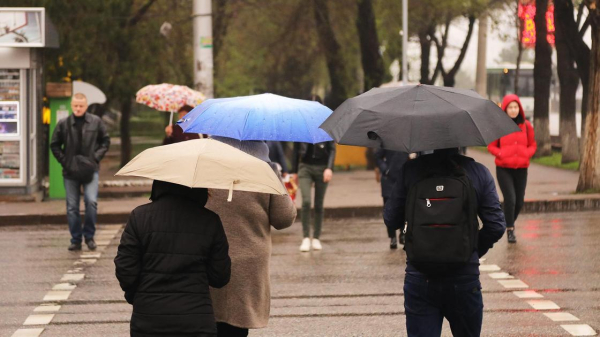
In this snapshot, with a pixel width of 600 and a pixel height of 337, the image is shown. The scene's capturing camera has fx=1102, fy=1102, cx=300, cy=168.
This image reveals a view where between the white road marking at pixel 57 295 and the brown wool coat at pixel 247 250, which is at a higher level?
the brown wool coat at pixel 247 250

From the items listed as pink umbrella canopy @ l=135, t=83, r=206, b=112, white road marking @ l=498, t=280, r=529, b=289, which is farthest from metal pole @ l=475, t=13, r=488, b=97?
white road marking @ l=498, t=280, r=529, b=289

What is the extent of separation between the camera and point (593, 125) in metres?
17.8

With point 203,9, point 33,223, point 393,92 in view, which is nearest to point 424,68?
point 203,9

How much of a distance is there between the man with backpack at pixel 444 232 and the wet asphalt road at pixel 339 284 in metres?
2.57

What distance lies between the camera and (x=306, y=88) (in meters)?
58.1

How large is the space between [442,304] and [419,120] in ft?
2.96

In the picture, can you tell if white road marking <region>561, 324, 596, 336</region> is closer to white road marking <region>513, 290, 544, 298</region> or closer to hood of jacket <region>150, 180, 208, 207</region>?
white road marking <region>513, 290, 544, 298</region>

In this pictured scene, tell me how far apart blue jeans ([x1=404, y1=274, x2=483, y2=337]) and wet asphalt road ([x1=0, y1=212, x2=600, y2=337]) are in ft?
8.27

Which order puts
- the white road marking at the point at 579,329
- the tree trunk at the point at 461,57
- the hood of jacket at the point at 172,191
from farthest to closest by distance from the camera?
the tree trunk at the point at 461,57 → the white road marking at the point at 579,329 → the hood of jacket at the point at 172,191

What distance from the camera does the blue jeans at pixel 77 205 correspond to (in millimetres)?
12329

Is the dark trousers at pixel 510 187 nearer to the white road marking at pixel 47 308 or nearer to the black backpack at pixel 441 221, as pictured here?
the white road marking at pixel 47 308

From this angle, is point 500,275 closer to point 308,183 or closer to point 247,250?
point 308,183

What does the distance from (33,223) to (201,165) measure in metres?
11.5

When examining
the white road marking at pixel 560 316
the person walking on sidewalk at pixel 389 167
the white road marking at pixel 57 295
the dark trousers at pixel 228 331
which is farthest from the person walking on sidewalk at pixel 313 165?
the dark trousers at pixel 228 331
